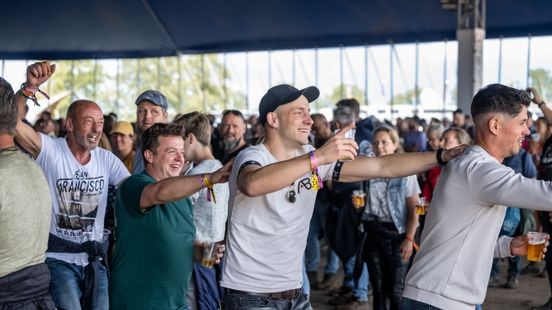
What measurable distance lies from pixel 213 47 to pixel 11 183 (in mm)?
23725

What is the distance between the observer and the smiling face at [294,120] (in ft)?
12.3

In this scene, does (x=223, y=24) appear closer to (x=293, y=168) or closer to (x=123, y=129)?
(x=123, y=129)

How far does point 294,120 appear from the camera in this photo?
3740 mm

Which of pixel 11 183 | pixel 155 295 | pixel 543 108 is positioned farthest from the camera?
pixel 543 108

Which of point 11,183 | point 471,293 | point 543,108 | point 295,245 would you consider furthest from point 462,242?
point 543,108

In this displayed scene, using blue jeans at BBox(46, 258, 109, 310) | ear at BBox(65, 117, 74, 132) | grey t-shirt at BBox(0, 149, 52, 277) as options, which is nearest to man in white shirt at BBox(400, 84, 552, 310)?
grey t-shirt at BBox(0, 149, 52, 277)

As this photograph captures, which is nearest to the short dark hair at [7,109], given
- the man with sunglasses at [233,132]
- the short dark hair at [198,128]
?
the short dark hair at [198,128]

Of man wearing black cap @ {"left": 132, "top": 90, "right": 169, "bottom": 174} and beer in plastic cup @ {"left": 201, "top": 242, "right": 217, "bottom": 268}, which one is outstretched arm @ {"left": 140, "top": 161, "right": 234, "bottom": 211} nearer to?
beer in plastic cup @ {"left": 201, "top": 242, "right": 217, "bottom": 268}

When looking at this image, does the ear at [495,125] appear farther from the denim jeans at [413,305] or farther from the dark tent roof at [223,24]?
the dark tent roof at [223,24]

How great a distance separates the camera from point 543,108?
19.3 ft

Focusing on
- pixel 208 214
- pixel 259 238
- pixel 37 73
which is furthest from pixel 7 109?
pixel 208 214

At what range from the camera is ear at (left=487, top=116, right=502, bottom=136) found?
3.38m

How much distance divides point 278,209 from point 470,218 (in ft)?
2.83

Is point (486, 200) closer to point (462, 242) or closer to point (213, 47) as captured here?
point (462, 242)
